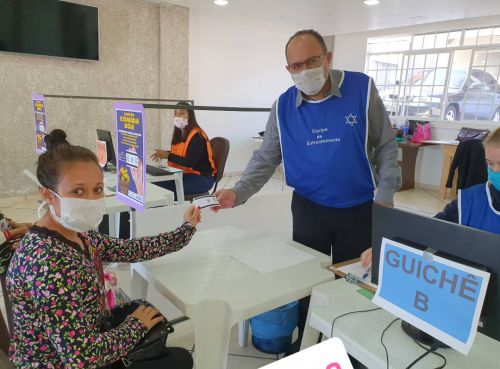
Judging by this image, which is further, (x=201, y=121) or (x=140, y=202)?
(x=201, y=121)

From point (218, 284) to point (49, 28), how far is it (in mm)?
4518

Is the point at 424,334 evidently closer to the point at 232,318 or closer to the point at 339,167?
the point at 232,318

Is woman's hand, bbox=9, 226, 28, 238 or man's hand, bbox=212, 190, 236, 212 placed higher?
man's hand, bbox=212, 190, 236, 212

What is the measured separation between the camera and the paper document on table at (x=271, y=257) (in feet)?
4.42

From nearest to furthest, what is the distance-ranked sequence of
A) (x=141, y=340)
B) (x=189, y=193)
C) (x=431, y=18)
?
1. (x=141, y=340)
2. (x=189, y=193)
3. (x=431, y=18)

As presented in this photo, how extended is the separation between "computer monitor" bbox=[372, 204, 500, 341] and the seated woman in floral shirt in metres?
0.73

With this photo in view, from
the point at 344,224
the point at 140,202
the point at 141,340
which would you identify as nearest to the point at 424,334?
the point at 344,224

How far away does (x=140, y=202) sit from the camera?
58.4 inches

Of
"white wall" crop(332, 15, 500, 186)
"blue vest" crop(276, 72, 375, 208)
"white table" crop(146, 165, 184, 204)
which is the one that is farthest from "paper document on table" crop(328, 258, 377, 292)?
"white wall" crop(332, 15, 500, 186)

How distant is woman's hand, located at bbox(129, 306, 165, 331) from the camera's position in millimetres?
1076

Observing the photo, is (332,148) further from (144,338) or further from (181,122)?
(181,122)

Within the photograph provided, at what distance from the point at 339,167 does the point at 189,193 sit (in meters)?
2.19

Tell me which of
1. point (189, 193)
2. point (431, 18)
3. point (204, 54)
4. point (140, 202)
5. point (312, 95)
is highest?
point (431, 18)

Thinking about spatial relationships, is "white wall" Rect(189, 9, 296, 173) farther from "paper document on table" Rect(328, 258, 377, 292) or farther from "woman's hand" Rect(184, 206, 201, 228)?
"paper document on table" Rect(328, 258, 377, 292)
